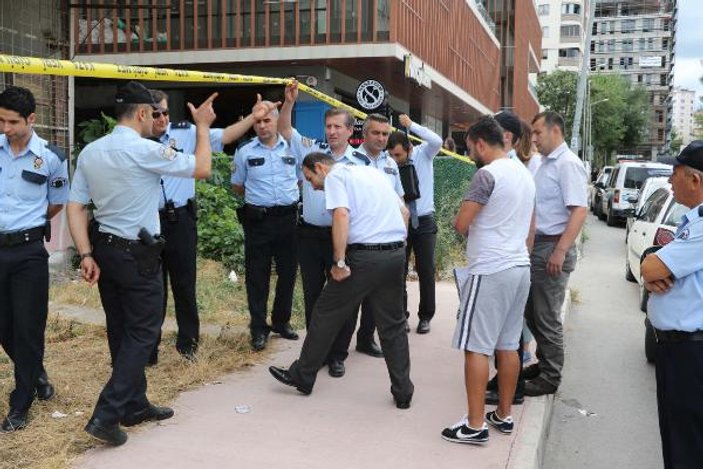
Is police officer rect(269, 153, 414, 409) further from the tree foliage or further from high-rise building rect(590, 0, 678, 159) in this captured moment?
high-rise building rect(590, 0, 678, 159)

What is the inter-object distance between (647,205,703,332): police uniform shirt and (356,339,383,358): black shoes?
305 centimetres

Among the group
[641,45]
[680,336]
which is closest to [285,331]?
[680,336]

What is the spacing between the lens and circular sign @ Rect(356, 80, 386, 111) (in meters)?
8.49

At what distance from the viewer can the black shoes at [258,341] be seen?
5781mm

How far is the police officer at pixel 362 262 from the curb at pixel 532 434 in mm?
773

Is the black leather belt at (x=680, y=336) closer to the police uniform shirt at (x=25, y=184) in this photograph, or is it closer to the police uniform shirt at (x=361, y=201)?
the police uniform shirt at (x=361, y=201)

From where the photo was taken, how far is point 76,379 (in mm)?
4977

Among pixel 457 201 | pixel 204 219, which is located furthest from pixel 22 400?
pixel 457 201

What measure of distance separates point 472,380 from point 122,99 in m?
2.49

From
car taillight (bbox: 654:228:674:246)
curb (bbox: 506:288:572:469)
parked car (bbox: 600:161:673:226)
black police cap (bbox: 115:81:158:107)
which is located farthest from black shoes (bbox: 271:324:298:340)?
parked car (bbox: 600:161:673:226)

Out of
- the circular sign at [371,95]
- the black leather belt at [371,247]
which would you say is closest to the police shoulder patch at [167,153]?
the black leather belt at [371,247]

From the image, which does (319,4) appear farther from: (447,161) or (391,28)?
(447,161)

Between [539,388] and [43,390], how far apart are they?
3.38 m

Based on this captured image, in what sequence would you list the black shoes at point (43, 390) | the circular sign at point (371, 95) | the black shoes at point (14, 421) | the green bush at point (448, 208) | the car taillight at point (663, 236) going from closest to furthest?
the black shoes at point (14, 421) → the black shoes at point (43, 390) → the car taillight at point (663, 236) → the circular sign at point (371, 95) → the green bush at point (448, 208)
